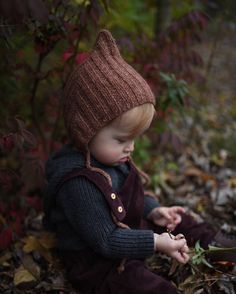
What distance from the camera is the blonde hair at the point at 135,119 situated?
2.15 meters

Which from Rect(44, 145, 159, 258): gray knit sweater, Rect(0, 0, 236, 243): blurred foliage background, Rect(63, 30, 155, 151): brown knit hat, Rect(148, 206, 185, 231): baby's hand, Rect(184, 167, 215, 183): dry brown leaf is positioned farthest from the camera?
Rect(184, 167, 215, 183): dry brown leaf

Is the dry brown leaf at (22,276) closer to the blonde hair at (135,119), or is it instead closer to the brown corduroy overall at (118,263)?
the brown corduroy overall at (118,263)

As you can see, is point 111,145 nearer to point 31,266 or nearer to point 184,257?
point 184,257

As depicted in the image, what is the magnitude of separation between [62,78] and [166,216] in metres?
1.07

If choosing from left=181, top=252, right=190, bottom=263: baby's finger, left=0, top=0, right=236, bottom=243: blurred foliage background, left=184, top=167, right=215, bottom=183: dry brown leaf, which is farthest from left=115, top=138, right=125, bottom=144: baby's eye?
left=184, top=167, right=215, bottom=183: dry brown leaf

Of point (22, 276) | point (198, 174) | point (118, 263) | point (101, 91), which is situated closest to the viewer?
point (101, 91)

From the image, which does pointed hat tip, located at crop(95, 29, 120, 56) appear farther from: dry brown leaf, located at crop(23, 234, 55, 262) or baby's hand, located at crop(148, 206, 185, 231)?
dry brown leaf, located at crop(23, 234, 55, 262)

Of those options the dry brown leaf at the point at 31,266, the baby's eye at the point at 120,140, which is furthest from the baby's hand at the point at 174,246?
the dry brown leaf at the point at 31,266

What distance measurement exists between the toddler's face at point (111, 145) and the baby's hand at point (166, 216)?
53cm

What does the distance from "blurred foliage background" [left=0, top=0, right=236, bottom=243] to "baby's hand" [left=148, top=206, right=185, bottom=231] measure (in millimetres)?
705

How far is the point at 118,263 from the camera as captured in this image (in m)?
2.39

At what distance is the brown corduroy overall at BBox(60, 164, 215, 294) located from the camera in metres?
2.24

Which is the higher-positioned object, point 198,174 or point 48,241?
point 48,241

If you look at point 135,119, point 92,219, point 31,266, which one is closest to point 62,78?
point 135,119
